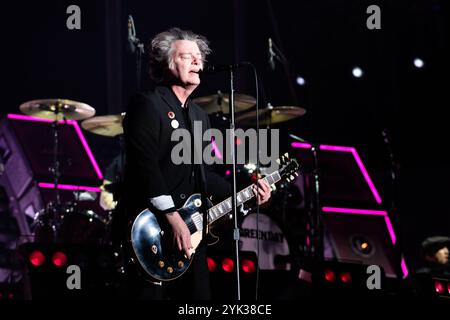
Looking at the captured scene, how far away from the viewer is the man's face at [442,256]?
6988mm

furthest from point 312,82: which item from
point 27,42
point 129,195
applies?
point 129,195

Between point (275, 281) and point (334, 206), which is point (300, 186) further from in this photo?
point (275, 281)

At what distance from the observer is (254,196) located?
12.6 ft

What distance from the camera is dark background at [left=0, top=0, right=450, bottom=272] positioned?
8.86 metres

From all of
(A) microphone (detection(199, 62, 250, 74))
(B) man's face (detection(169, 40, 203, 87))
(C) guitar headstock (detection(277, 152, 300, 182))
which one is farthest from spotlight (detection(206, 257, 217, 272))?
(A) microphone (detection(199, 62, 250, 74))

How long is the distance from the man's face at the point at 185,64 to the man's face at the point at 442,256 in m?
4.46

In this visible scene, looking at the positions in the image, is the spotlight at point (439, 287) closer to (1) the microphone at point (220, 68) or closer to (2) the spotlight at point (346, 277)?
(2) the spotlight at point (346, 277)

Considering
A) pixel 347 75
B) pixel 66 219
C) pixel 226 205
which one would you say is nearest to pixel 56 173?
pixel 66 219

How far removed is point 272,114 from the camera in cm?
734

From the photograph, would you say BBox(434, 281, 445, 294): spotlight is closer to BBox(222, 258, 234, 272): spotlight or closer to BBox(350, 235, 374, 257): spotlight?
BBox(222, 258, 234, 272): spotlight

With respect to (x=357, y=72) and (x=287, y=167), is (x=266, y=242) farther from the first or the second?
(x=357, y=72)

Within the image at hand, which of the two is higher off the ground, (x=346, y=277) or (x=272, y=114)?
(x=272, y=114)

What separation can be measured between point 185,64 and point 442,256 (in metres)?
4.60

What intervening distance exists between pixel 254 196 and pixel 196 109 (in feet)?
2.06
